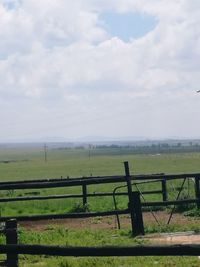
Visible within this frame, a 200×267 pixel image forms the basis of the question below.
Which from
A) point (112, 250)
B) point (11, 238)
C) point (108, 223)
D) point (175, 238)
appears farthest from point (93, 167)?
point (112, 250)

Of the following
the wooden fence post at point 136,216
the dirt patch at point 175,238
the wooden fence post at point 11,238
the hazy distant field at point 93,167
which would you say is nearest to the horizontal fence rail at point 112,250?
the wooden fence post at point 11,238

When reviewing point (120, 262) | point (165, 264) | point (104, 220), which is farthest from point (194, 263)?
point (104, 220)

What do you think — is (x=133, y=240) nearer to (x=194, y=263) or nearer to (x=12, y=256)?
(x=194, y=263)

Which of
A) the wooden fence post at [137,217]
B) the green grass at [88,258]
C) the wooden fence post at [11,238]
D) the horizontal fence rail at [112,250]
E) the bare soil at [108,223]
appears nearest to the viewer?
the horizontal fence rail at [112,250]

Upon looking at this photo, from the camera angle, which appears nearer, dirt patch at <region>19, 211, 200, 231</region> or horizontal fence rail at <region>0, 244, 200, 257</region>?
horizontal fence rail at <region>0, 244, 200, 257</region>

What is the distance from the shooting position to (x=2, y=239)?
1163 centimetres

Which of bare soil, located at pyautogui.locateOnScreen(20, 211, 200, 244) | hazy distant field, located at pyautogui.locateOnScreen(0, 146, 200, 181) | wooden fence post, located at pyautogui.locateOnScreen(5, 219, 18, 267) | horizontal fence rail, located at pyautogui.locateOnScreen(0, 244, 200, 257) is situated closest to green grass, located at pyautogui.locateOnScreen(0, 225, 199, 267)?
bare soil, located at pyautogui.locateOnScreen(20, 211, 200, 244)

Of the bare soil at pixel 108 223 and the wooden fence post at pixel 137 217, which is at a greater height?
the wooden fence post at pixel 137 217

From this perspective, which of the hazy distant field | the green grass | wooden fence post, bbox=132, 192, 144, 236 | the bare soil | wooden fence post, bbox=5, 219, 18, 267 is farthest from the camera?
the hazy distant field

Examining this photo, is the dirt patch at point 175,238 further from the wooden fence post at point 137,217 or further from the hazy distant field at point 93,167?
the hazy distant field at point 93,167

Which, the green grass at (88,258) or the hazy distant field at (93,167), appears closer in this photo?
the green grass at (88,258)

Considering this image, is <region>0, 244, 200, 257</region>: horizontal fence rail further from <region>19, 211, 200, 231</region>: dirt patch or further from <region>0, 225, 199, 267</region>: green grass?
<region>19, 211, 200, 231</region>: dirt patch

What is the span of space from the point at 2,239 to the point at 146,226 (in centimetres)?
361

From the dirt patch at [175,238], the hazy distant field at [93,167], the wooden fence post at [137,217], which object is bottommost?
the dirt patch at [175,238]
